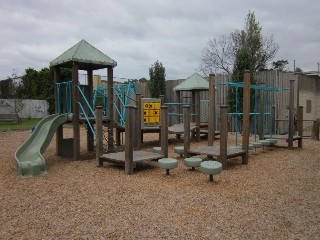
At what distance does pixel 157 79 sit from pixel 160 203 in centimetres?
1319

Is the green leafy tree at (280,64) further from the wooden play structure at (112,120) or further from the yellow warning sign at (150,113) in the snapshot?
the yellow warning sign at (150,113)

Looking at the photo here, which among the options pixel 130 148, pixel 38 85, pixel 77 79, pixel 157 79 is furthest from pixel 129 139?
pixel 38 85

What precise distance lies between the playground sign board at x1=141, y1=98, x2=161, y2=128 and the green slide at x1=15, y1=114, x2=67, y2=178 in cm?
323

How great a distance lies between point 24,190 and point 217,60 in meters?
23.6

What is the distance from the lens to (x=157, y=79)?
17.1 m

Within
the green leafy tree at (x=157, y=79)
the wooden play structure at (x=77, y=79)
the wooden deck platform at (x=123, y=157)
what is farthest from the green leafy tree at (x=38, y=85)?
the wooden deck platform at (x=123, y=157)

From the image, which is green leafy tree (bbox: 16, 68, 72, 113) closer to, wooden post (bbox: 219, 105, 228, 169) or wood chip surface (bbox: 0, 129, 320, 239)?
wood chip surface (bbox: 0, 129, 320, 239)

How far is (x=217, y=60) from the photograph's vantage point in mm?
26641

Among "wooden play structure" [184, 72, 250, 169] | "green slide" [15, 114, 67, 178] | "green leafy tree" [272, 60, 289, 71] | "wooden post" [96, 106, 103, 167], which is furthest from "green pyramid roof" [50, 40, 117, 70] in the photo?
"green leafy tree" [272, 60, 289, 71]

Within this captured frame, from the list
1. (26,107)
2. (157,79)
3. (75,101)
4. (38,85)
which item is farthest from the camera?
(38,85)

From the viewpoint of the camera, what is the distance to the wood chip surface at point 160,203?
3451 mm

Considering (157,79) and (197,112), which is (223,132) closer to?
(197,112)

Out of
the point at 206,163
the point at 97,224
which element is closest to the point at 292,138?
the point at 206,163

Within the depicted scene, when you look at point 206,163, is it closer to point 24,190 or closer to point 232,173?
point 232,173
